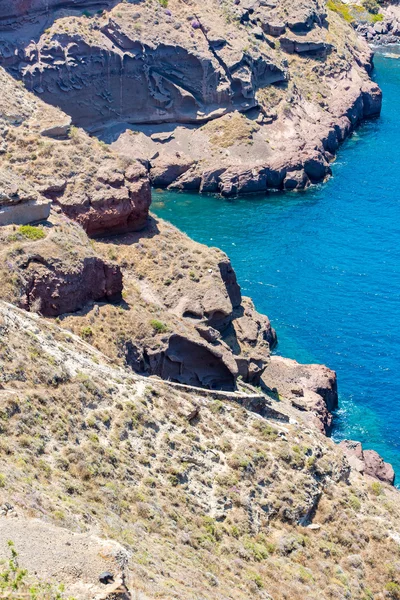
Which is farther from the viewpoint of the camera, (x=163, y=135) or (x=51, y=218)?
(x=163, y=135)

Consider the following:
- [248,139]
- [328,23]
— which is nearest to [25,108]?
[248,139]

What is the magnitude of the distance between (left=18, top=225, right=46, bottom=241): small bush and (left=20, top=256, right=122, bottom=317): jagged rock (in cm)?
195

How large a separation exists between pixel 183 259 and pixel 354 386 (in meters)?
22.3

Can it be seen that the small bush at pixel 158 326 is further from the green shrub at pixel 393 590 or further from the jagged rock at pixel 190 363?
the green shrub at pixel 393 590

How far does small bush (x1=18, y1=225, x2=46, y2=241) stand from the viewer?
5897 centimetres

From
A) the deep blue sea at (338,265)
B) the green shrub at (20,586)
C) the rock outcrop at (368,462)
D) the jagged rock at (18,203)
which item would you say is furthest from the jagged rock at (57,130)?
the green shrub at (20,586)

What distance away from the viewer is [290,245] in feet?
372

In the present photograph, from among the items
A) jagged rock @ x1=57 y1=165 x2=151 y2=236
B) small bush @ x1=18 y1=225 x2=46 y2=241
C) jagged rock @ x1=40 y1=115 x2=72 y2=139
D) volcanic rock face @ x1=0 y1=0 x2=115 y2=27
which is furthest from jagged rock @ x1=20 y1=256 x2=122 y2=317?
volcanic rock face @ x1=0 y1=0 x2=115 y2=27

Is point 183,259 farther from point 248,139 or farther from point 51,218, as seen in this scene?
point 248,139

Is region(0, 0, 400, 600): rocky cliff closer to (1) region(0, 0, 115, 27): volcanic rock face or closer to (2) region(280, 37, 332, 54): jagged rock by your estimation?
(1) region(0, 0, 115, 27): volcanic rock face

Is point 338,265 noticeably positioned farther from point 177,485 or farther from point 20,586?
point 20,586

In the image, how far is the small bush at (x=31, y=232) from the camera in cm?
5897

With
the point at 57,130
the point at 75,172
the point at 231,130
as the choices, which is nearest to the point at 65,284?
the point at 75,172

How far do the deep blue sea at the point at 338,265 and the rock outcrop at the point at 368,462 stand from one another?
345cm
